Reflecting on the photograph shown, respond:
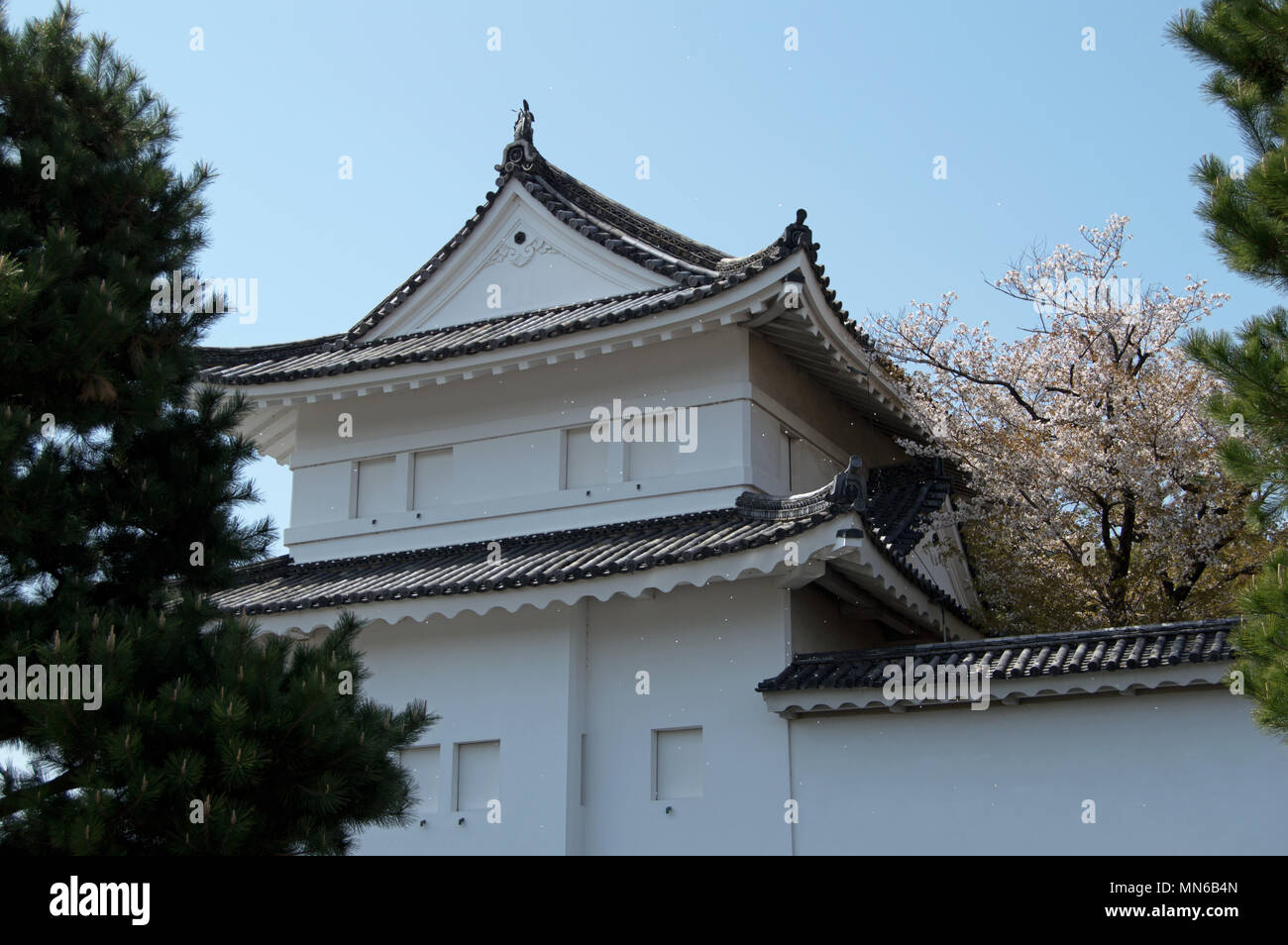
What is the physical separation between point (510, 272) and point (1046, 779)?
903 cm

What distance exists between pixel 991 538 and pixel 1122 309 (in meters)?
3.83

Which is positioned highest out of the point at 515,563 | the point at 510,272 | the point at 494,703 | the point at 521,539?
the point at 510,272

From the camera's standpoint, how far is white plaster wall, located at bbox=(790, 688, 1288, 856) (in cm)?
998

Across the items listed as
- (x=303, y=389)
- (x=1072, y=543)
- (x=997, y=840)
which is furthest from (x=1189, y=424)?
(x=303, y=389)

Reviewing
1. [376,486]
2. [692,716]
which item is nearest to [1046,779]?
[692,716]

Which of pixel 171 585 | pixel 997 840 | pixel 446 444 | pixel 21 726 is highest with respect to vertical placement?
pixel 446 444

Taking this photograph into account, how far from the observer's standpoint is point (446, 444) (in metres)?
15.1

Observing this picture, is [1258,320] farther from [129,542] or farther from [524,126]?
[524,126]

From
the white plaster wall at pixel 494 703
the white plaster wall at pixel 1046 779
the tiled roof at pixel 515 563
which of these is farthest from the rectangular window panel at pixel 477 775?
the white plaster wall at pixel 1046 779

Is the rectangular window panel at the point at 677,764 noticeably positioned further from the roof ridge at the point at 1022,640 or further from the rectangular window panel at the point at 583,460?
the rectangular window panel at the point at 583,460

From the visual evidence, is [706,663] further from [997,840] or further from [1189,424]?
[1189,424]

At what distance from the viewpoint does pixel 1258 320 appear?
7.55m

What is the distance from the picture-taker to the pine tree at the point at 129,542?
5.93m
